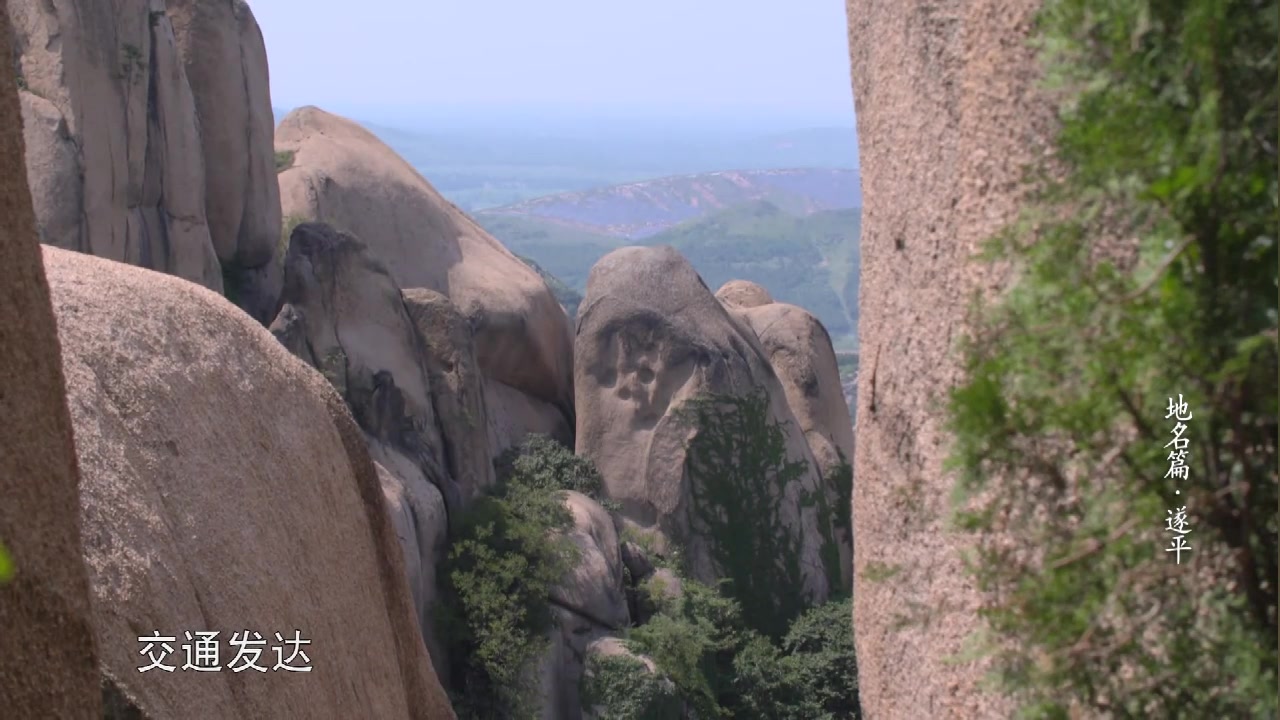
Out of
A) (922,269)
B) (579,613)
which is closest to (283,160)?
(579,613)

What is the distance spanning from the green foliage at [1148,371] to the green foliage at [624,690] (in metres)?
12.7

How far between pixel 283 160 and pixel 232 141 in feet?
13.6

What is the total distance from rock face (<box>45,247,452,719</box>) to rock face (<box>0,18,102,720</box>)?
0.53m

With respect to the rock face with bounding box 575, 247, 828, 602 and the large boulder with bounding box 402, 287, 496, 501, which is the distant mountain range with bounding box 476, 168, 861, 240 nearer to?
the rock face with bounding box 575, 247, 828, 602

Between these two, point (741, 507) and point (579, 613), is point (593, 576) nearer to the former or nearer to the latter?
point (579, 613)

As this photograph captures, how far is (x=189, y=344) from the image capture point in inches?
267

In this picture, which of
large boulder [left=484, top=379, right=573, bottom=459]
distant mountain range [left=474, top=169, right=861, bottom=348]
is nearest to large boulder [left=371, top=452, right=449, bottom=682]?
large boulder [left=484, top=379, right=573, bottom=459]

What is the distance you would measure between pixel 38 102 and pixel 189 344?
7.70 metres

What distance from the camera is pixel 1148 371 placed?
8.55 ft

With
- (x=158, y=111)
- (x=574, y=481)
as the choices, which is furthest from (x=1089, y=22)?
(x=574, y=481)

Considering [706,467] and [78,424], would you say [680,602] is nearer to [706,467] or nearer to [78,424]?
[706,467]

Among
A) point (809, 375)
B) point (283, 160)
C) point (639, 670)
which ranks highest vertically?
point (283, 160)

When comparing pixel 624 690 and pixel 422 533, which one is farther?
pixel 624 690
